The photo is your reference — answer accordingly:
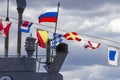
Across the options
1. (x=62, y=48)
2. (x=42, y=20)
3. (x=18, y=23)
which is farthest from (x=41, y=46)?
(x=62, y=48)

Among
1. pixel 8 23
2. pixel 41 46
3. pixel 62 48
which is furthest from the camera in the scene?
pixel 8 23

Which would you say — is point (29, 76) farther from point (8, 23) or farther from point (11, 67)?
Result: point (8, 23)

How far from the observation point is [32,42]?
65.0 ft

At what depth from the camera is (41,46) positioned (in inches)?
934

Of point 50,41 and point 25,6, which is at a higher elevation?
point 25,6

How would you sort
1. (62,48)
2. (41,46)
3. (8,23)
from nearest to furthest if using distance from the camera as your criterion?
(62,48) → (41,46) → (8,23)

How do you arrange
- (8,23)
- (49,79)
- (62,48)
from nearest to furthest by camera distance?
(62,48), (49,79), (8,23)

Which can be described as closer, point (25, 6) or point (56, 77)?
point (56, 77)

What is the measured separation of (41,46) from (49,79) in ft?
15.5

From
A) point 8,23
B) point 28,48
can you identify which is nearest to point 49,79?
point 28,48

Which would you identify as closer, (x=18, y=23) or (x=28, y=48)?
(x=28, y=48)

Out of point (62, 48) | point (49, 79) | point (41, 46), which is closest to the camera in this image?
point (62, 48)

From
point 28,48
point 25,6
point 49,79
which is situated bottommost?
point 49,79

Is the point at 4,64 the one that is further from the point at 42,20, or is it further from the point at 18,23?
the point at 18,23
